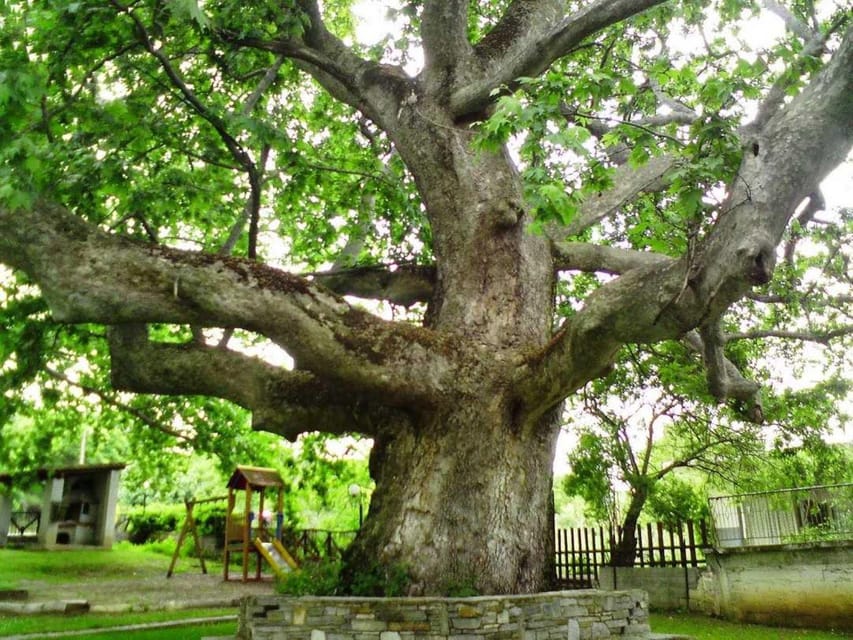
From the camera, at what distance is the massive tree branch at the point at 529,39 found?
633cm

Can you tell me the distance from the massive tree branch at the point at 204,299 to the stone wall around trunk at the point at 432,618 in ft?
5.51

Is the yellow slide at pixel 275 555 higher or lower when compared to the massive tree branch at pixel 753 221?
lower

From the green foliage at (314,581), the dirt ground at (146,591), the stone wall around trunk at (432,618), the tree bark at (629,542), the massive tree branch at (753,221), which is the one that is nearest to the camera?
the massive tree branch at (753,221)

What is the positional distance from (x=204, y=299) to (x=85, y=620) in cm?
A: 621

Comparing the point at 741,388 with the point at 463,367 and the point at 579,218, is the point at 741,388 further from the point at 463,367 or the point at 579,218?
the point at 463,367

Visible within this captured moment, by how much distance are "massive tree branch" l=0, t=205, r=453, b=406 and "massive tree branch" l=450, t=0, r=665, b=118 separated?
2.72 m

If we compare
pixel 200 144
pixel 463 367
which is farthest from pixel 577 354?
pixel 200 144

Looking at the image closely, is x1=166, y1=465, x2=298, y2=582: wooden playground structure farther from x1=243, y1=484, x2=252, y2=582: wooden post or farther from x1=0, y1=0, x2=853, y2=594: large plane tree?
x1=0, y1=0, x2=853, y2=594: large plane tree

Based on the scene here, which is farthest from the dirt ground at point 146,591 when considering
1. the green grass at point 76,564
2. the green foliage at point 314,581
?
the green foliage at point 314,581

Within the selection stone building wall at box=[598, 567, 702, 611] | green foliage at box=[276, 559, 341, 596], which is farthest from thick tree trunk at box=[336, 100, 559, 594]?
stone building wall at box=[598, 567, 702, 611]

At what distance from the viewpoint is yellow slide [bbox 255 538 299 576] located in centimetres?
1407

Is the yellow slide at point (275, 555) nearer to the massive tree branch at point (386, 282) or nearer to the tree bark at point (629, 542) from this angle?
the tree bark at point (629, 542)

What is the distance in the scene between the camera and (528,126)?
4578 mm

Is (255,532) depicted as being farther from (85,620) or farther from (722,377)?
(722,377)
